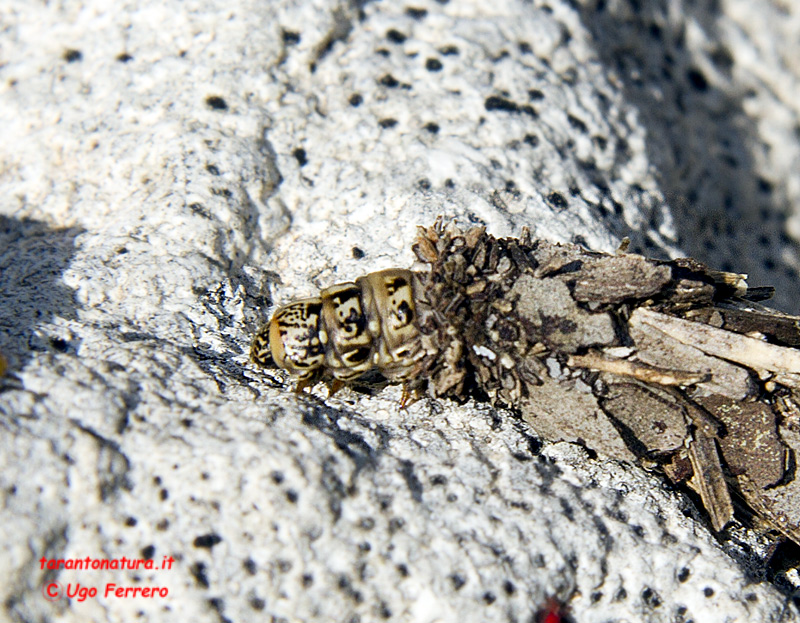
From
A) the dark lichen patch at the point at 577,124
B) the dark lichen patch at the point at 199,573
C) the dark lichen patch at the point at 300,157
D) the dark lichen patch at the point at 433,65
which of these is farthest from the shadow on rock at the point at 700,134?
the dark lichen patch at the point at 199,573

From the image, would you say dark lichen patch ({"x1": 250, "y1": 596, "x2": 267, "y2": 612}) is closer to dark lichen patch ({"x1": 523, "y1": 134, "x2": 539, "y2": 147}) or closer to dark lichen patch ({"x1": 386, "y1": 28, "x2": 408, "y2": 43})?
dark lichen patch ({"x1": 523, "y1": 134, "x2": 539, "y2": 147})

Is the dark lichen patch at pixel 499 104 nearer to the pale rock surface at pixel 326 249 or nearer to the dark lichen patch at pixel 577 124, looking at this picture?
the pale rock surface at pixel 326 249

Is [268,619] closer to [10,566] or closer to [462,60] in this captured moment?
[10,566]

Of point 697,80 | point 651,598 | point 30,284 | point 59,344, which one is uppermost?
point 697,80

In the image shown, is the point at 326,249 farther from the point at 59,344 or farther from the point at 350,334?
the point at 59,344

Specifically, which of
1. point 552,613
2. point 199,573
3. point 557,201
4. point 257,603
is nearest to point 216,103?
point 557,201

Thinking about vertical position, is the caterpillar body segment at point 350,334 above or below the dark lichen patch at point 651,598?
above
